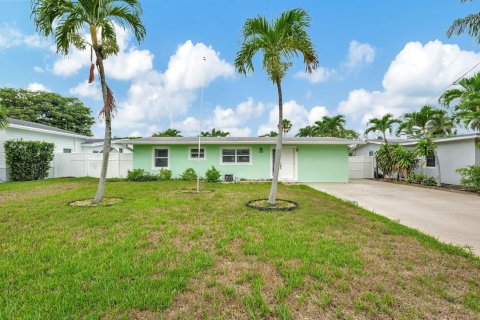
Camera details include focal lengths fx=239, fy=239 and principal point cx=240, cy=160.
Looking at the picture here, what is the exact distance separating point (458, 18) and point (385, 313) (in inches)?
361

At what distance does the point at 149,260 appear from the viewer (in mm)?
3305

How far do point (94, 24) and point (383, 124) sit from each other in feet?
55.0

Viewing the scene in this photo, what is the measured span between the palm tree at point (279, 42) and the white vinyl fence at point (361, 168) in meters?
13.1

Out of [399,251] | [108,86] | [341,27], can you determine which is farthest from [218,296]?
[341,27]

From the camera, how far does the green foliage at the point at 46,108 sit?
28092 mm

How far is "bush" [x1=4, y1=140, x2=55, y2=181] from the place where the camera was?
13375mm

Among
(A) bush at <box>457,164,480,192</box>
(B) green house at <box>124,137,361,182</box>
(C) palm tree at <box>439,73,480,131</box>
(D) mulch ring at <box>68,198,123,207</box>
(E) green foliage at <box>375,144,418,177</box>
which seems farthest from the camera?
(E) green foliage at <box>375,144,418,177</box>

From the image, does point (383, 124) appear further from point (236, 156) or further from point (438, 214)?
point (438, 214)

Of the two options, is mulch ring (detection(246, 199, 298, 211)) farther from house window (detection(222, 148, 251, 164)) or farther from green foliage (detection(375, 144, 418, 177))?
green foliage (detection(375, 144, 418, 177))

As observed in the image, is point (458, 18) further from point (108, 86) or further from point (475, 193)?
point (108, 86)

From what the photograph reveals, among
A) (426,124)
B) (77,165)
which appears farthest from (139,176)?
(426,124)

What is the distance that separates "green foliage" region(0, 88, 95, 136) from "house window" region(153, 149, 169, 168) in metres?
23.3

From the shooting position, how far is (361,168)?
1786 cm

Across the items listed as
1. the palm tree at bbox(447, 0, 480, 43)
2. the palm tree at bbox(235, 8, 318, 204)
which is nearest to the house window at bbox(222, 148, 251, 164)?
the palm tree at bbox(235, 8, 318, 204)
